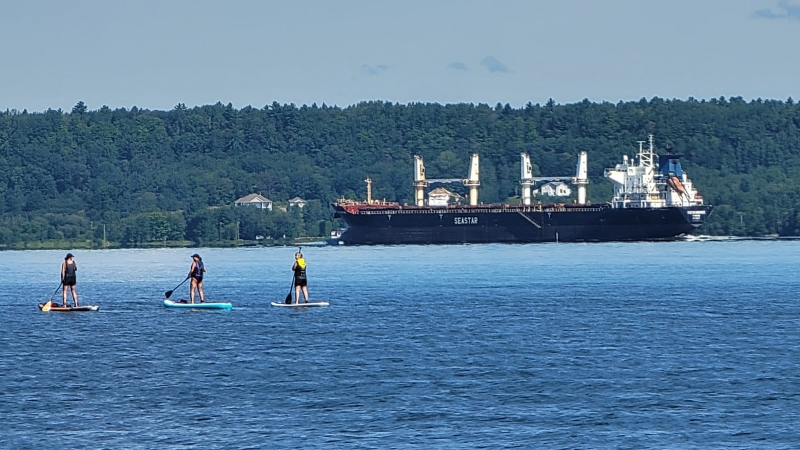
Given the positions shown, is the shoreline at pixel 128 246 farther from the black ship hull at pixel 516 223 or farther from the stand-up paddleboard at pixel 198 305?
the stand-up paddleboard at pixel 198 305

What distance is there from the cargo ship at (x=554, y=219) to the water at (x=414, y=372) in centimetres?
7986

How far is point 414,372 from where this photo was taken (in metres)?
31.8

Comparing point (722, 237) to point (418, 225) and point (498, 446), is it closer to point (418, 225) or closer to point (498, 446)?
point (418, 225)

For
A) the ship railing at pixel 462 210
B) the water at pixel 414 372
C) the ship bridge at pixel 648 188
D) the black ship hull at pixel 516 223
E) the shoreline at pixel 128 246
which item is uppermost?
the ship bridge at pixel 648 188

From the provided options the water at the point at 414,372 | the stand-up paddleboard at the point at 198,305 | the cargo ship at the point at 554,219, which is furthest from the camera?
the cargo ship at the point at 554,219

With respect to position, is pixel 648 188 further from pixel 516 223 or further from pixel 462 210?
pixel 462 210

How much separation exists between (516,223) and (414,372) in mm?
115245

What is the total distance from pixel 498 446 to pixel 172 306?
29684 mm

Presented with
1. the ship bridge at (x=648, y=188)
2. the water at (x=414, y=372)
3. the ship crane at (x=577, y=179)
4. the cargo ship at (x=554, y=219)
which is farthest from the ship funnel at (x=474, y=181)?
the water at (x=414, y=372)

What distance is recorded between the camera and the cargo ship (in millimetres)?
140125

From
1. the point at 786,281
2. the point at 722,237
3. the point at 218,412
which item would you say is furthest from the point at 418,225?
the point at 218,412

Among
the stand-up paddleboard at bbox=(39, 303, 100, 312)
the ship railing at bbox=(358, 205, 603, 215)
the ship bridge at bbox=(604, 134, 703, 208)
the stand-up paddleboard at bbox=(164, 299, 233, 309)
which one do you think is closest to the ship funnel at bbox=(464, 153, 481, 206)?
the ship railing at bbox=(358, 205, 603, 215)

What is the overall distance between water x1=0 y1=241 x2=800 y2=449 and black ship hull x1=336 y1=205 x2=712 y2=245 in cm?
7927

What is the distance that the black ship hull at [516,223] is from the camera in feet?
458
